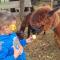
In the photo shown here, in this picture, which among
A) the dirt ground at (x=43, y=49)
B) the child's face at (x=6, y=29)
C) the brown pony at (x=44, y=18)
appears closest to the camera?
the child's face at (x=6, y=29)

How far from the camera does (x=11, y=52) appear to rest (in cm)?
340

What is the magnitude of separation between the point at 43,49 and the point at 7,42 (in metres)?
2.68

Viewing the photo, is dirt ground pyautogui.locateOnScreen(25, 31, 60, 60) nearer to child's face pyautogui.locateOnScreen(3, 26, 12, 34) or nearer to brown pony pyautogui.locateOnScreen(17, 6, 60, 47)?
brown pony pyautogui.locateOnScreen(17, 6, 60, 47)

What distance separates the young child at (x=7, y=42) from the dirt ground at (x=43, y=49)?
1821 mm

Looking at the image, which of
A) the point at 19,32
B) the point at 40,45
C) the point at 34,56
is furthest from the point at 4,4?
the point at 19,32

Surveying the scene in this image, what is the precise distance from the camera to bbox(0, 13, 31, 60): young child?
3287mm

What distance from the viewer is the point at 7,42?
3.39m

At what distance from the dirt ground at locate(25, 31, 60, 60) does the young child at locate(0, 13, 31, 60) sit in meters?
1.82

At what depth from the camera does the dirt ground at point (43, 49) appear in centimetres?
557

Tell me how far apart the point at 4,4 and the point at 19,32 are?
4264mm

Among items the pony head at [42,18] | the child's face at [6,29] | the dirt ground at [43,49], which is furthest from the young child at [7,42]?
the dirt ground at [43,49]

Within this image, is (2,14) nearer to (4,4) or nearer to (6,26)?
(6,26)

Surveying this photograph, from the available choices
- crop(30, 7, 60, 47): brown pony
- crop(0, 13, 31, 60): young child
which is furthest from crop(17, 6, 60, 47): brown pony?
crop(0, 13, 31, 60): young child

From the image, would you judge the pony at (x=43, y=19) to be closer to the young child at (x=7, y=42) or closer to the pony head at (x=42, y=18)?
the pony head at (x=42, y=18)
